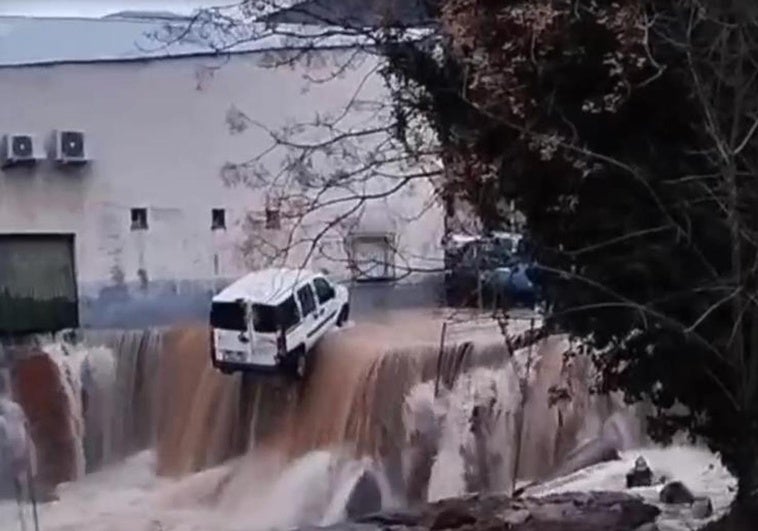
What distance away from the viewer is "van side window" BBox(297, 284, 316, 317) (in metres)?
8.47

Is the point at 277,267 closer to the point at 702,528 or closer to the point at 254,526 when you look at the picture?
the point at 254,526

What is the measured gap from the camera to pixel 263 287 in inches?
338

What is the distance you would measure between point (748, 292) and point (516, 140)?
956 millimetres

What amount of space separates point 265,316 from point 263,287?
0.27 meters

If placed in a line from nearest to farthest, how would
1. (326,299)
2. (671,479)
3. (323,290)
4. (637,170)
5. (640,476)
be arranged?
(637,170) → (671,479) → (640,476) → (323,290) → (326,299)

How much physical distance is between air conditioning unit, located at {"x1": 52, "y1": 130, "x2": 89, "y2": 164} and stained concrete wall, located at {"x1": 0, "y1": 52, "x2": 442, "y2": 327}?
0.04m

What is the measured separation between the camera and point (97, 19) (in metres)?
8.98

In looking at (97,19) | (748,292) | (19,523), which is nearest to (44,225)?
(97,19)

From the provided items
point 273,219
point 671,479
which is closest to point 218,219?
point 273,219

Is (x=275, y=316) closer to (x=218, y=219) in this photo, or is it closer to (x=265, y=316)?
(x=265, y=316)

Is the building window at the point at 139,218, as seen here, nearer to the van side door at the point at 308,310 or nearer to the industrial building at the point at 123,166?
the industrial building at the point at 123,166

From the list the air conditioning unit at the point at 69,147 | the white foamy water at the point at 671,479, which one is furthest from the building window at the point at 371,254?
the air conditioning unit at the point at 69,147

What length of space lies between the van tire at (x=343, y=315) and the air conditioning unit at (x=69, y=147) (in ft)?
5.61

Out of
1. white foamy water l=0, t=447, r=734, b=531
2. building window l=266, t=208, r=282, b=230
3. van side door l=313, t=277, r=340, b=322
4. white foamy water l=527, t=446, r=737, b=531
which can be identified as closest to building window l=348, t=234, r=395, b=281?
building window l=266, t=208, r=282, b=230
